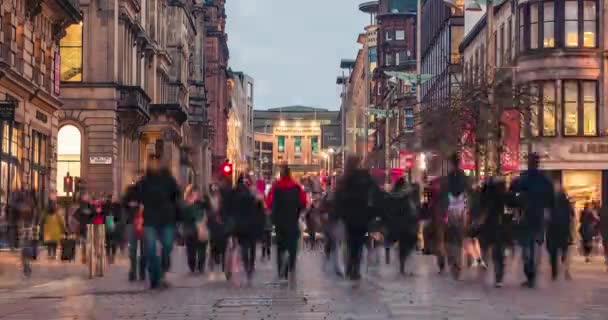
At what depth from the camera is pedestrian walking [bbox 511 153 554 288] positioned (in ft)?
61.3

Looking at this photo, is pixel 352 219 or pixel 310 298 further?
pixel 352 219

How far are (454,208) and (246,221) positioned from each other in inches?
137

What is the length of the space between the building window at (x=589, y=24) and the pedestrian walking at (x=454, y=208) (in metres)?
40.4

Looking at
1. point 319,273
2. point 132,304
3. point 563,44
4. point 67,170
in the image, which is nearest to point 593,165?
point 563,44

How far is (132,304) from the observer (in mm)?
15312

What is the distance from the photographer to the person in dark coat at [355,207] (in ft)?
63.4

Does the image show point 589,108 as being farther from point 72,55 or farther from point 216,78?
point 216,78

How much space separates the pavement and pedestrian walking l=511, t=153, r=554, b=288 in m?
0.54

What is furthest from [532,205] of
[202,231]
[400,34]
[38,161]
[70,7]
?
[400,34]

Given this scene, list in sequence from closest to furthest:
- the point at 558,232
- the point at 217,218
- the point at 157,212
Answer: the point at 157,212, the point at 558,232, the point at 217,218

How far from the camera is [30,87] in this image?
43125 mm

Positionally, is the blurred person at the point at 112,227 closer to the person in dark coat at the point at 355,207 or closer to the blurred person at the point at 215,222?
the blurred person at the point at 215,222

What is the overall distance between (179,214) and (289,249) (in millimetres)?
1949

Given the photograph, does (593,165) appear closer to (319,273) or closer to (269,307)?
(319,273)
